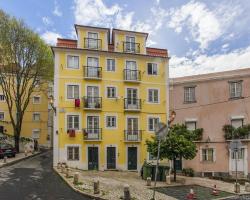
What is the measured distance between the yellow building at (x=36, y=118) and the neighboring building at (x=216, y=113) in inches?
1053

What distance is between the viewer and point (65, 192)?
16.2 m

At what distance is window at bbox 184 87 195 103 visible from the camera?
34.5 m

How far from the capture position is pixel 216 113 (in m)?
33.1

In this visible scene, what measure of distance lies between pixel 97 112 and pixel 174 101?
7802mm

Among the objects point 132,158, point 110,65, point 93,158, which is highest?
point 110,65

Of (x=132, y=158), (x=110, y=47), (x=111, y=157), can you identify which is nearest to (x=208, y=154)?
(x=132, y=158)

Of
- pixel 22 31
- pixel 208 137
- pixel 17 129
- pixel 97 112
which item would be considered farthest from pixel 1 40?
pixel 208 137

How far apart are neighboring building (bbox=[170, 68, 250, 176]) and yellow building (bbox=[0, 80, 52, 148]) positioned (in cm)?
2674

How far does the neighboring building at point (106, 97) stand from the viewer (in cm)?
3303

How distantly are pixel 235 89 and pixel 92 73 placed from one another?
13.3m

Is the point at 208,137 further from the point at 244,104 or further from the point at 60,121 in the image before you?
the point at 60,121

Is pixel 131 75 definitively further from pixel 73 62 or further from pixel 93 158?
pixel 93 158

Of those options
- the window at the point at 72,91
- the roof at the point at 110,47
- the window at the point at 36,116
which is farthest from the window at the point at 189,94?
the window at the point at 36,116

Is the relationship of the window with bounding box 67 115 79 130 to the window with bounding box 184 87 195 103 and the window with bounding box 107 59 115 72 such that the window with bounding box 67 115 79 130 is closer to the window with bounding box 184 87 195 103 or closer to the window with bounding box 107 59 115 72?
the window with bounding box 107 59 115 72
